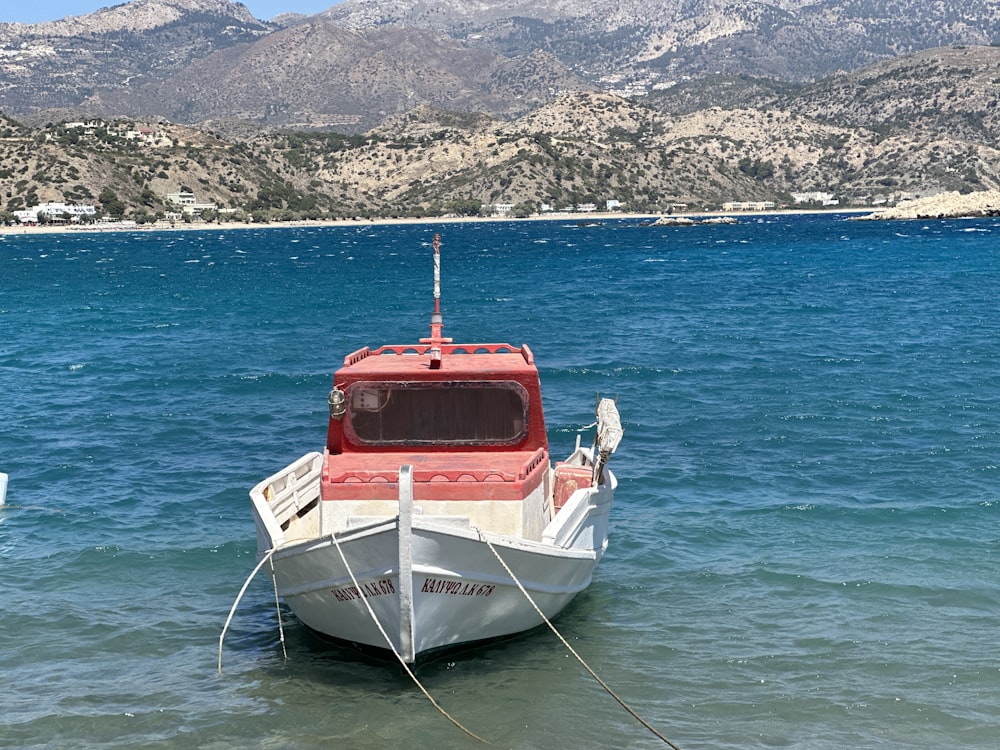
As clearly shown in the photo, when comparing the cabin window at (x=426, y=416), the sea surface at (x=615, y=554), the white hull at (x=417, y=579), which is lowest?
the sea surface at (x=615, y=554)

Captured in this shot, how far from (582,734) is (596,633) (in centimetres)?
285

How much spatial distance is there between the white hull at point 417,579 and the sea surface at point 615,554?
60 cm

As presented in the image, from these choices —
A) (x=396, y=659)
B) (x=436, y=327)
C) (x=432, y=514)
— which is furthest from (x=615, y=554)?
(x=396, y=659)

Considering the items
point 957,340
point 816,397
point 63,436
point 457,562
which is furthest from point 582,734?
point 957,340

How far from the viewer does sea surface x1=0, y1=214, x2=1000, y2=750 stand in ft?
42.2

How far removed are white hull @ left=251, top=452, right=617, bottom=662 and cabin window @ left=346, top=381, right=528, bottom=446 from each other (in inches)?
57.8

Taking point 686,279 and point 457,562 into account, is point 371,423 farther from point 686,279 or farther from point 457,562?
point 686,279

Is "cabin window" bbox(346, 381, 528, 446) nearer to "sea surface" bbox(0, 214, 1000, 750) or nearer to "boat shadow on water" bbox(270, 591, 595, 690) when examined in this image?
"boat shadow on water" bbox(270, 591, 595, 690)

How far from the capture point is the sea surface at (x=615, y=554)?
42.2 feet

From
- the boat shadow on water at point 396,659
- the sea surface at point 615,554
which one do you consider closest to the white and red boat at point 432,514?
the boat shadow on water at point 396,659

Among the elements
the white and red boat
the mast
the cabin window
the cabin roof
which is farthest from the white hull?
→ the mast

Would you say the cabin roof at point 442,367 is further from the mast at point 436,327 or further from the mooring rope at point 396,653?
the mooring rope at point 396,653

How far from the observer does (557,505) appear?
56.2ft

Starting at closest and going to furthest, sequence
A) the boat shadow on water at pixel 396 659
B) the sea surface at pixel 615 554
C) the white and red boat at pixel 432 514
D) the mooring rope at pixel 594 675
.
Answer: the mooring rope at pixel 594 675
the white and red boat at pixel 432 514
the sea surface at pixel 615 554
the boat shadow on water at pixel 396 659
